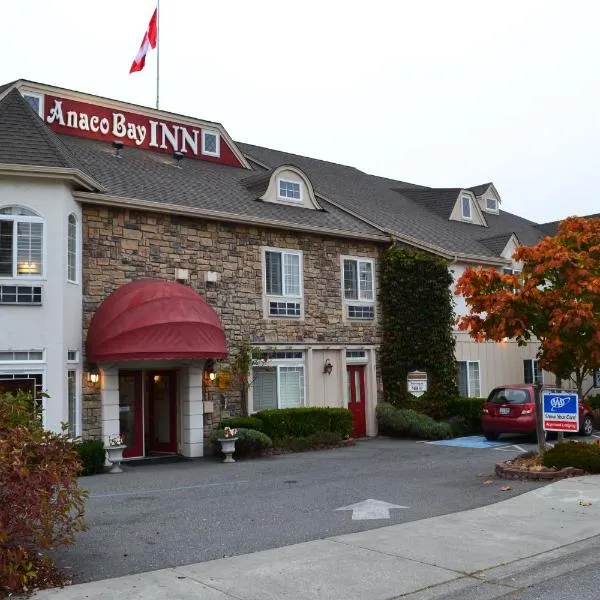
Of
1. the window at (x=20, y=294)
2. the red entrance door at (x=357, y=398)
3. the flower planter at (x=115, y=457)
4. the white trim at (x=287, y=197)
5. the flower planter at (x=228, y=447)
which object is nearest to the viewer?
the window at (x=20, y=294)

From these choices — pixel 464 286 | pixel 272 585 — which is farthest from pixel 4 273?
pixel 272 585

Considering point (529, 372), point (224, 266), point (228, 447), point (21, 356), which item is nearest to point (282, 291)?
point (224, 266)

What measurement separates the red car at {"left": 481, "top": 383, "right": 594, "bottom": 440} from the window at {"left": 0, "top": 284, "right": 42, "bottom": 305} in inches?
491

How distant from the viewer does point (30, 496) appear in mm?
6621

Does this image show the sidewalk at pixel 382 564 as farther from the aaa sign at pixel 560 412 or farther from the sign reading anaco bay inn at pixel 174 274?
the sign reading anaco bay inn at pixel 174 274

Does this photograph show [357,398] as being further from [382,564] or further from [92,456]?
[382,564]

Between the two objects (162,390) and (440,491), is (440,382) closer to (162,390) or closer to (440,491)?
(162,390)

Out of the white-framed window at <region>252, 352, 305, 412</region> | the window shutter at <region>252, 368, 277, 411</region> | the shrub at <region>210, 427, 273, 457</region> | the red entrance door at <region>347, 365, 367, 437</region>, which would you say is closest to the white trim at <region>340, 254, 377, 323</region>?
the red entrance door at <region>347, 365, 367, 437</region>

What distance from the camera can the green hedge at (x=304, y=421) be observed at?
61.6 ft

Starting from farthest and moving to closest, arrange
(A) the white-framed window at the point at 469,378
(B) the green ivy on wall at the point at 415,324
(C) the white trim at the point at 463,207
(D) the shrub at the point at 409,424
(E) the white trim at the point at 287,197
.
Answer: (C) the white trim at the point at 463,207
(A) the white-framed window at the point at 469,378
(B) the green ivy on wall at the point at 415,324
(E) the white trim at the point at 287,197
(D) the shrub at the point at 409,424

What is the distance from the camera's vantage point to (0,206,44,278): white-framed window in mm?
15500

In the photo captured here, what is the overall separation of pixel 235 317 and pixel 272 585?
12773mm

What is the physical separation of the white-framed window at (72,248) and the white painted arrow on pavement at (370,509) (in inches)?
342

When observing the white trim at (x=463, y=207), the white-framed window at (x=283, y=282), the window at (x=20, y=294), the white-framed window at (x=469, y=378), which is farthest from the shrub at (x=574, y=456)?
the white trim at (x=463, y=207)
